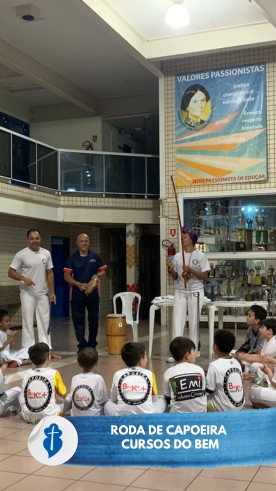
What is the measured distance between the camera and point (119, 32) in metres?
10.1

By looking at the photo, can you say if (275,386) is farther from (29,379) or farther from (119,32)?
(119,32)

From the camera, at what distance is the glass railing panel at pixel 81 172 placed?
12.8 meters

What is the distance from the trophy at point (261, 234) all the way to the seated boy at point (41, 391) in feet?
25.1

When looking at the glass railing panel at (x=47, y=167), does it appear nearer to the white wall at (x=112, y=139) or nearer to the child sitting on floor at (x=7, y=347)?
the white wall at (x=112, y=139)

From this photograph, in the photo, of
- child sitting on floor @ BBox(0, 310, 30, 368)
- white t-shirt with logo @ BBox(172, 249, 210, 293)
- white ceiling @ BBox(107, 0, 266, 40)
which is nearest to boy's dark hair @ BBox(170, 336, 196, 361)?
child sitting on floor @ BBox(0, 310, 30, 368)

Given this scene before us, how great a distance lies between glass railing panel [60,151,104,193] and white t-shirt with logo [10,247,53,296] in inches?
212

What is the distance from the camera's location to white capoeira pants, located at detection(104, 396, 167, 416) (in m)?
3.86

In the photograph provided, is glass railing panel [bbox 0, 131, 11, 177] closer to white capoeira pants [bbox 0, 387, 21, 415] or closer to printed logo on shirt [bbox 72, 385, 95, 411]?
white capoeira pants [bbox 0, 387, 21, 415]

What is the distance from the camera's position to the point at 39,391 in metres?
4.12

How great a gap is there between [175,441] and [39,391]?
122 cm

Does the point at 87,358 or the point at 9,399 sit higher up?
the point at 87,358

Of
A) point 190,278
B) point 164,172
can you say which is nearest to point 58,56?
point 164,172

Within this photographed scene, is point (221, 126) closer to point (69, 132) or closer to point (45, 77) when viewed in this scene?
point (45, 77)

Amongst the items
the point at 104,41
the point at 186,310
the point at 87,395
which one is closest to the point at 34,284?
the point at 186,310
